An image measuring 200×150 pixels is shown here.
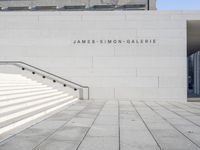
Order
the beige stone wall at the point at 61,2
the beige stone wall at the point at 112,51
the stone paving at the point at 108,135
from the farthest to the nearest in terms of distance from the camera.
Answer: the beige stone wall at the point at 61,2 < the beige stone wall at the point at 112,51 < the stone paving at the point at 108,135

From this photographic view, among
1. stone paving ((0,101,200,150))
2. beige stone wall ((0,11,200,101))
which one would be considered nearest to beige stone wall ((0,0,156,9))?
beige stone wall ((0,11,200,101))

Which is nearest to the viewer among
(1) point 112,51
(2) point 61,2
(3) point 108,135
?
(3) point 108,135

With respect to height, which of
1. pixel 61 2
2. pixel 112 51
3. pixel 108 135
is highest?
pixel 61 2

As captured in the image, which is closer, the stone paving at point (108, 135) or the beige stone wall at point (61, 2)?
the stone paving at point (108, 135)

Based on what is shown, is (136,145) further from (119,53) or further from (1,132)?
(119,53)

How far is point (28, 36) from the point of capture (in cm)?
2352

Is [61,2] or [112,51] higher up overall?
[61,2]

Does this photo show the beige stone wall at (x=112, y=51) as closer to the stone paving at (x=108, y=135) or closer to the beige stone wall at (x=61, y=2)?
the stone paving at (x=108, y=135)

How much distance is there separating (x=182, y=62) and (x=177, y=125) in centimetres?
1272

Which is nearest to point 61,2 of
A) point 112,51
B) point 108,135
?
point 112,51

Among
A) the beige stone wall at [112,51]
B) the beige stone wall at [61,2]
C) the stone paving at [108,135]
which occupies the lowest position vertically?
the stone paving at [108,135]

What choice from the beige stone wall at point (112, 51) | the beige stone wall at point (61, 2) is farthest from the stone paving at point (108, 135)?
the beige stone wall at point (61, 2)

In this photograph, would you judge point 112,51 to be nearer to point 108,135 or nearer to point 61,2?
point 108,135

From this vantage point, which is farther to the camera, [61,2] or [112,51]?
[61,2]
